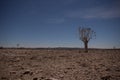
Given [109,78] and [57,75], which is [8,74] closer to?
[57,75]

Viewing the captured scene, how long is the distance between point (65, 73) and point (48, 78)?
1.38m

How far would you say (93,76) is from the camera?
9219 millimetres

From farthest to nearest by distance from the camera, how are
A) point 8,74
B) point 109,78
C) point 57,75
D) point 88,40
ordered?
point 88,40, point 8,74, point 57,75, point 109,78

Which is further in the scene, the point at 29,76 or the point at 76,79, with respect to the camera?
the point at 29,76

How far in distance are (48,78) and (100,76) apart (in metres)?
2.79

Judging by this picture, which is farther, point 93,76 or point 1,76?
point 1,76

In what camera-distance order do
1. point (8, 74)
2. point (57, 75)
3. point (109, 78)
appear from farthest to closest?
1. point (8, 74)
2. point (57, 75)
3. point (109, 78)

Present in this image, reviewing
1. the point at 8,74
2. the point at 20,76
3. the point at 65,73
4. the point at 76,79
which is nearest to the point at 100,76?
the point at 76,79

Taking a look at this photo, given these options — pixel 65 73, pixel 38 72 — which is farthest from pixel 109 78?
pixel 38 72

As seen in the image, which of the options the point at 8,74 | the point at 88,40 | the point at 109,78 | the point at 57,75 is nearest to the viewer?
the point at 109,78

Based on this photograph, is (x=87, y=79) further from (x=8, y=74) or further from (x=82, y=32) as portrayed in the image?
(x=82, y=32)

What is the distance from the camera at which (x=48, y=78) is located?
8.93 meters

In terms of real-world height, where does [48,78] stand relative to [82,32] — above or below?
below

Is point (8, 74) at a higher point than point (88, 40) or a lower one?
lower
